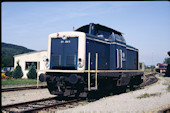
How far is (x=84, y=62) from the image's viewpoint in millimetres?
8164

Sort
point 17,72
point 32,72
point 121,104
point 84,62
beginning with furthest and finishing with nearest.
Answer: point 17,72 < point 32,72 < point 84,62 < point 121,104

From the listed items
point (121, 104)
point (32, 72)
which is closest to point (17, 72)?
point (32, 72)

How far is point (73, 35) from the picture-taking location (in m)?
8.62

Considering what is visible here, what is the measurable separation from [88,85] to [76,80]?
0.55m

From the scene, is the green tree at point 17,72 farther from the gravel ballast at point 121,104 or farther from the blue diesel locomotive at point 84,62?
the blue diesel locomotive at point 84,62

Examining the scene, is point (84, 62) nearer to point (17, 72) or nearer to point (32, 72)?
point (32, 72)

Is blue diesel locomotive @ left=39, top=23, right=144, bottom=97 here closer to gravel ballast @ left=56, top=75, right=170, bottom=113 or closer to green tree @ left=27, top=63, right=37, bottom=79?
gravel ballast @ left=56, top=75, right=170, bottom=113

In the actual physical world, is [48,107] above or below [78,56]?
below

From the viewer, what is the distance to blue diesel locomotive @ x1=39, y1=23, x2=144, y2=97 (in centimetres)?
811

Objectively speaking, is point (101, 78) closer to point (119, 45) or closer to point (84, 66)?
point (84, 66)

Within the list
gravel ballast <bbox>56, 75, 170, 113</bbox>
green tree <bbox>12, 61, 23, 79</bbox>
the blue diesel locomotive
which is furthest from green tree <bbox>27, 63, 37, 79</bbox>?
gravel ballast <bbox>56, 75, 170, 113</bbox>

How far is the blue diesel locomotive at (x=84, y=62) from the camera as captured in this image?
811cm

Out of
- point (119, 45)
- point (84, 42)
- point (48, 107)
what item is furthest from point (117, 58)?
point (48, 107)

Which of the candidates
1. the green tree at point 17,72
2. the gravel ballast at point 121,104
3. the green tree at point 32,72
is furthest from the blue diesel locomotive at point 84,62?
the green tree at point 17,72
